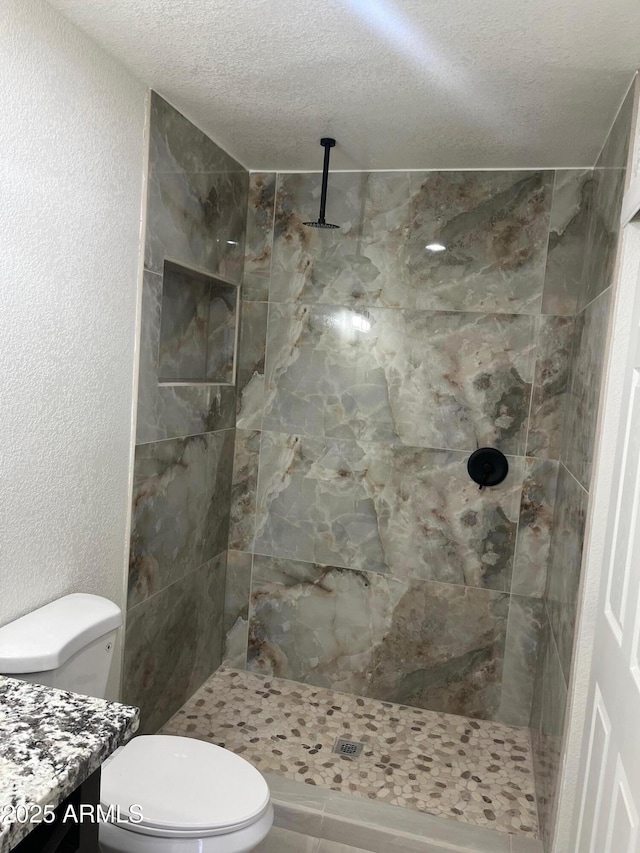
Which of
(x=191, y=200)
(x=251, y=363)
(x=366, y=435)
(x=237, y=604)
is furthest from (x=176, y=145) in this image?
(x=237, y=604)

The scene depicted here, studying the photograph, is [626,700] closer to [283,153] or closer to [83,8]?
[83,8]

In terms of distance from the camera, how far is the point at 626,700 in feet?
4.68

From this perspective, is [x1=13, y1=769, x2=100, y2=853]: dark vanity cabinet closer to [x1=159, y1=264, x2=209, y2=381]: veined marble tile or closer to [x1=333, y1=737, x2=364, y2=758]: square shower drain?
[x1=333, y1=737, x2=364, y2=758]: square shower drain

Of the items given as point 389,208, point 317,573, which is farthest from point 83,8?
point 317,573

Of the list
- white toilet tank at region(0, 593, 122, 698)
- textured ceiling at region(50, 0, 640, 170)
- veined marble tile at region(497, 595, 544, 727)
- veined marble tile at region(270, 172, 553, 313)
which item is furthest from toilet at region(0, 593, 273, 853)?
veined marble tile at region(270, 172, 553, 313)

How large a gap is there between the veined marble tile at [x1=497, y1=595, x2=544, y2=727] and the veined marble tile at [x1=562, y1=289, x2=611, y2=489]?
2.26ft

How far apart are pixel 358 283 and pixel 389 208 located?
13.3 inches

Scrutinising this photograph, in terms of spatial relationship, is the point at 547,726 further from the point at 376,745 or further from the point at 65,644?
the point at 65,644

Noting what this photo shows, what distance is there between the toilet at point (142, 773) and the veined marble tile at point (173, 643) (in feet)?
1.70

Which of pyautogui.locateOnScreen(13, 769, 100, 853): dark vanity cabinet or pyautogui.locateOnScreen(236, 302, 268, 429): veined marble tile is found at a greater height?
pyautogui.locateOnScreen(236, 302, 268, 429): veined marble tile

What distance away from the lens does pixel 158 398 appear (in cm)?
239

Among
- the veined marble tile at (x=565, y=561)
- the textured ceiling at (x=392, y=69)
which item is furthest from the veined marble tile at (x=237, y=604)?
the textured ceiling at (x=392, y=69)

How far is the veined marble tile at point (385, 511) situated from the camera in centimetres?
280

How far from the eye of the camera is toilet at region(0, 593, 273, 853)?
1.54m
